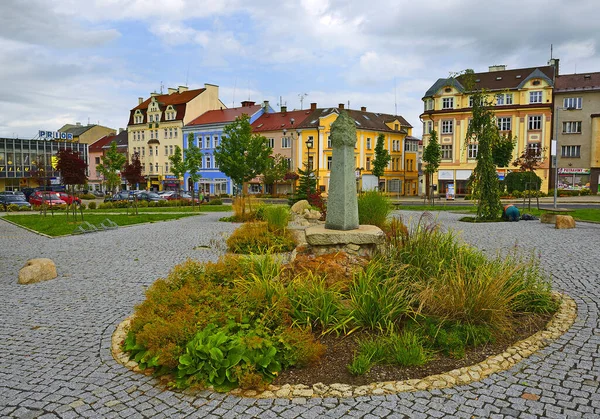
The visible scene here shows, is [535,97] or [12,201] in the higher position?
[535,97]

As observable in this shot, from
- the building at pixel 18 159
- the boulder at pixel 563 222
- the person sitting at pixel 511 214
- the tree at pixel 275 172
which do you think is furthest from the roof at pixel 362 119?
the boulder at pixel 563 222

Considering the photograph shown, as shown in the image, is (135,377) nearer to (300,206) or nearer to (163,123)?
(300,206)

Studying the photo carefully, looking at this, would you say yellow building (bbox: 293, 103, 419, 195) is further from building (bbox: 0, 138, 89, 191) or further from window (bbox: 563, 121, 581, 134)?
building (bbox: 0, 138, 89, 191)

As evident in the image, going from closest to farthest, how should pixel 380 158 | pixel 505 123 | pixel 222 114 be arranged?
pixel 505 123
pixel 380 158
pixel 222 114

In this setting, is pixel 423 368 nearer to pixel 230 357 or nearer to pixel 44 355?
pixel 230 357

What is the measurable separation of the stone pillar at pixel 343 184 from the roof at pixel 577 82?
5395 centimetres

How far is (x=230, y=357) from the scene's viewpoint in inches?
174

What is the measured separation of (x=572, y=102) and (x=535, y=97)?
460 cm

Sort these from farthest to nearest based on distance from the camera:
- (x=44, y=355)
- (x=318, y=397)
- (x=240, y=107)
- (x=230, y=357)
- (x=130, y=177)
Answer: (x=240, y=107), (x=130, y=177), (x=44, y=355), (x=230, y=357), (x=318, y=397)

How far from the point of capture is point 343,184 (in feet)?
26.2

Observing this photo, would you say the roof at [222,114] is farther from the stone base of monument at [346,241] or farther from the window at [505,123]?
the stone base of monument at [346,241]

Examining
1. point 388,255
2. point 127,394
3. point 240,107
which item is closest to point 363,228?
point 388,255

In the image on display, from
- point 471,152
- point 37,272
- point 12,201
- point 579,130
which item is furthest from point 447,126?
point 37,272

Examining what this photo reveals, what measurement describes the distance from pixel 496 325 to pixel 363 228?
10.5 ft
